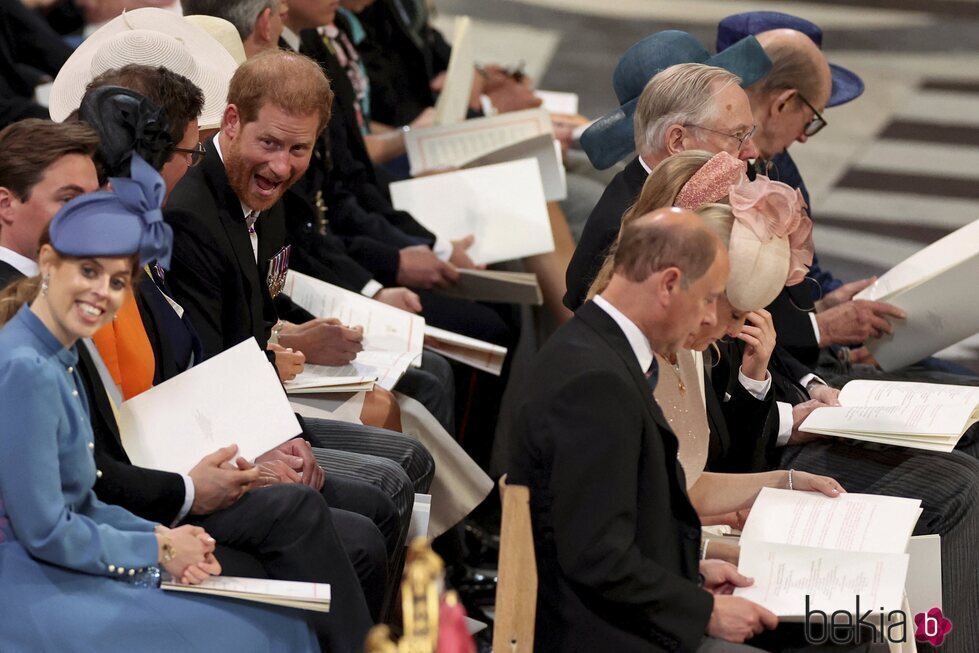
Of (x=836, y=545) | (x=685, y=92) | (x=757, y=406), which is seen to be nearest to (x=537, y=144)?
(x=685, y=92)

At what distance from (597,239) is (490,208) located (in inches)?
61.8

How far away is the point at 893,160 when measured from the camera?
316 inches

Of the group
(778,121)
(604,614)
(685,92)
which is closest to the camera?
(604,614)

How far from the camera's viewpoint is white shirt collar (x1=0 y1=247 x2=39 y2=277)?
2578mm

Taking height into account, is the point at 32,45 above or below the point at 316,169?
above

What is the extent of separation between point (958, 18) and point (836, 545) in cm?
791

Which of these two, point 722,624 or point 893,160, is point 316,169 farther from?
point 893,160

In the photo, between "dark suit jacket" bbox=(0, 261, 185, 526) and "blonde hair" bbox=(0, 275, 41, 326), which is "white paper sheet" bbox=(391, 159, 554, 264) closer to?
"dark suit jacket" bbox=(0, 261, 185, 526)

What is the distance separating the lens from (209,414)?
9.00 feet

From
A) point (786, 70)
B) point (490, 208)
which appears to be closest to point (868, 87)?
point (490, 208)

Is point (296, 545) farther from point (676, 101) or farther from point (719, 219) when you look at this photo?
point (676, 101)

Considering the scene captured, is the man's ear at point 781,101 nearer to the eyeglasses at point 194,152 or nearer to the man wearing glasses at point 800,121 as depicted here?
the man wearing glasses at point 800,121

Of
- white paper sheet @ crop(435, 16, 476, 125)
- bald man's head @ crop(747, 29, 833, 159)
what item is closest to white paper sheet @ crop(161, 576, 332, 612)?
bald man's head @ crop(747, 29, 833, 159)
